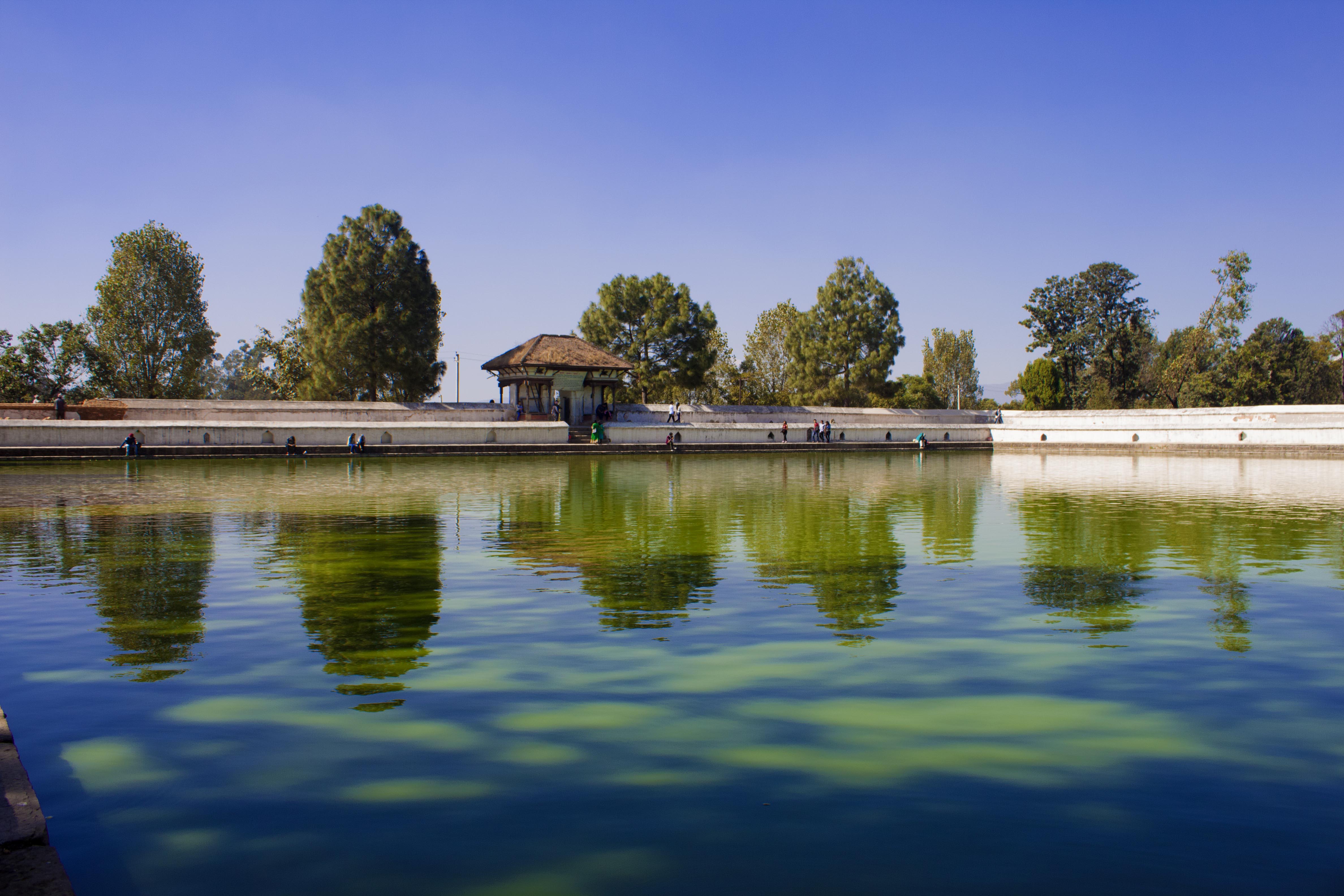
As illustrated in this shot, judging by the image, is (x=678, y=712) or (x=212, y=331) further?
(x=212, y=331)

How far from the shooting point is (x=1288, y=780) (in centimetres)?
385

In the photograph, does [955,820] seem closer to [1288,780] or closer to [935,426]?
[1288,780]

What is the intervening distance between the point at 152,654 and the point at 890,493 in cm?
1481

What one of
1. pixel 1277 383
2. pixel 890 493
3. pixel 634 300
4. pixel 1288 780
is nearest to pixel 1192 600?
pixel 1288 780

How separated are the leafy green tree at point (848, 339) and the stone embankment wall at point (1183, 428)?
833 centimetres

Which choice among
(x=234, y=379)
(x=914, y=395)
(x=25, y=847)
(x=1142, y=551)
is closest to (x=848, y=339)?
(x=914, y=395)

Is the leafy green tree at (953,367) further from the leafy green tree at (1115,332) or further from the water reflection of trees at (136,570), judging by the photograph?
the water reflection of trees at (136,570)

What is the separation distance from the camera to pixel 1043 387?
56594 millimetres

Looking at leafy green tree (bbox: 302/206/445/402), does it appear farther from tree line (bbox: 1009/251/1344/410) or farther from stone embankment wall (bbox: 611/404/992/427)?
tree line (bbox: 1009/251/1344/410)

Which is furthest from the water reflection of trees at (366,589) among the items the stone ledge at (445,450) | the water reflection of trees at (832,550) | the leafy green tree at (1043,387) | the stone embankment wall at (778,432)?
the leafy green tree at (1043,387)

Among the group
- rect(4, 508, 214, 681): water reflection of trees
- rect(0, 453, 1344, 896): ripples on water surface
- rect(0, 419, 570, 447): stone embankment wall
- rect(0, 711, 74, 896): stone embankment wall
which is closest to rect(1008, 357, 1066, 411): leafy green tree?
rect(0, 419, 570, 447): stone embankment wall

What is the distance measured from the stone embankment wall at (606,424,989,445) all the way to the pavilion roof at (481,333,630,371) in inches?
144

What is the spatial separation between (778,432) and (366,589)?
3628 centimetres

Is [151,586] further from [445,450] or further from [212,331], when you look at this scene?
[212,331]
